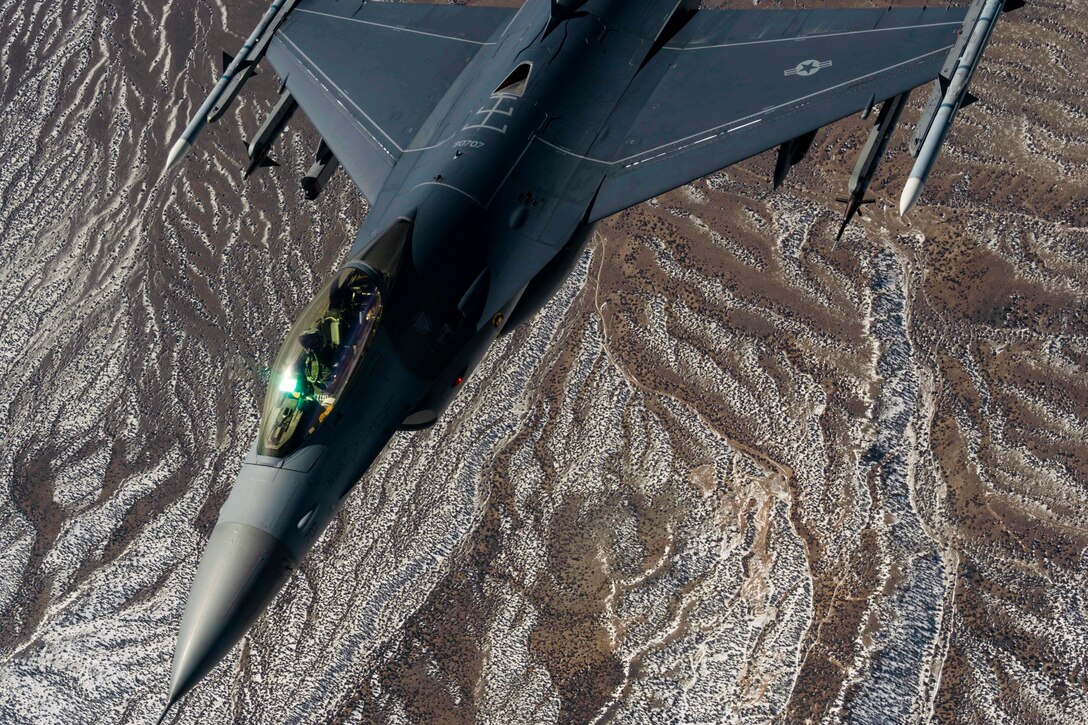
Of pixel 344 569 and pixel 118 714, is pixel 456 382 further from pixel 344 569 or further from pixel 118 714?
pixel 118 714

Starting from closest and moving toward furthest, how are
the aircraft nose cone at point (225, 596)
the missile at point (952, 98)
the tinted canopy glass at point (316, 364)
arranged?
the aircraft nose cone at point (225, 596), the tinted canopy glass at point (316, 364), the missile at point (952, 98)

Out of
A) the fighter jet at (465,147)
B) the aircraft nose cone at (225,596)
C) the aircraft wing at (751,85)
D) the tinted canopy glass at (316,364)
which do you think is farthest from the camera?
the aircraft wing at (751,85)

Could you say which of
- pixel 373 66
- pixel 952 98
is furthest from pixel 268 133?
pixel 952 98

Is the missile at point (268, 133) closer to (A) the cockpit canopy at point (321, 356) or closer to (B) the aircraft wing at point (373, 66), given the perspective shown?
(B) the aircraft wing at point (373, 66)

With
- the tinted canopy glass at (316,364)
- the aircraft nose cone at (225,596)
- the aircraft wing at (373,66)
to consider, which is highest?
the aircraft wing at (373,66)

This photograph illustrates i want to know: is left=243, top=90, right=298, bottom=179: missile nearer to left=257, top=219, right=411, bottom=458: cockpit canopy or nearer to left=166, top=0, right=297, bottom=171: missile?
left=166, top=0, right=297, bottom=171: missile

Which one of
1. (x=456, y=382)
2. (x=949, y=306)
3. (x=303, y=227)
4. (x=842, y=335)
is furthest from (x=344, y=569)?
(x=949, y=306)

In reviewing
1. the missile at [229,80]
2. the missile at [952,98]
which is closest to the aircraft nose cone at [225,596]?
the missile at [229,80]

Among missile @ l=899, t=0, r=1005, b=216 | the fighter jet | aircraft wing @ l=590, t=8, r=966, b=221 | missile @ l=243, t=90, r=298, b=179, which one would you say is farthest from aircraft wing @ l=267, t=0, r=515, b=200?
missile @ l=899, t=0, r=1005, b=216
